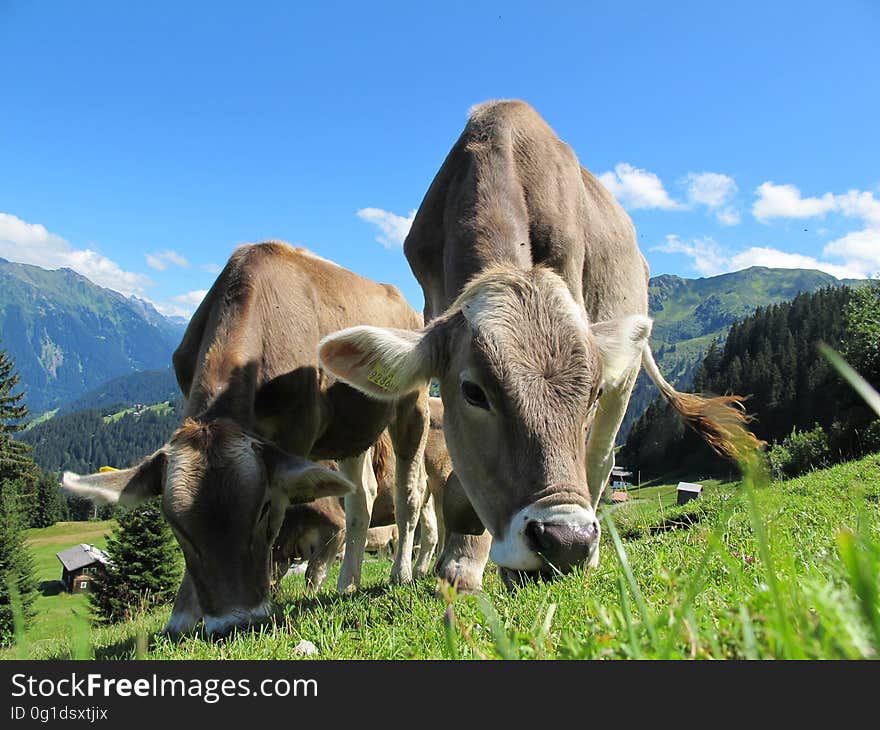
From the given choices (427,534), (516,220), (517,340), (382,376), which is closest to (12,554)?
(427,534)

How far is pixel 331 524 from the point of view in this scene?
10719 mm

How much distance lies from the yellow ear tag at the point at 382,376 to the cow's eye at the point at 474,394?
812 mm

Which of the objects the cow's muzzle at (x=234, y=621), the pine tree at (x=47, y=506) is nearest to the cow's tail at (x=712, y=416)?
the cow's muzzle at (x=234, y=621)

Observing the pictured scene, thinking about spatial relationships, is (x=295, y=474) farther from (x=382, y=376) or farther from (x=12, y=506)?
(x=12, y=506)

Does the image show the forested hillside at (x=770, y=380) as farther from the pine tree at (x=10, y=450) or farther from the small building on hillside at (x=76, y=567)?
the small building on hillside at (x=76, y=567)

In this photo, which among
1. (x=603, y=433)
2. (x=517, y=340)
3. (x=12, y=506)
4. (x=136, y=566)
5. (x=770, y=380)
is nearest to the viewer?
(x=517, y=340)

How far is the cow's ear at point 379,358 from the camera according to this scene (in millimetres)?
4969

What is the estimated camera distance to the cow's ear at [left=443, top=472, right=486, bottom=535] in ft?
15.5

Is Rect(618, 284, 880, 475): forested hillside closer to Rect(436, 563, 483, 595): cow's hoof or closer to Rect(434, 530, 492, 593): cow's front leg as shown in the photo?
Rect(434, 530, 492, 593): cow's front leg

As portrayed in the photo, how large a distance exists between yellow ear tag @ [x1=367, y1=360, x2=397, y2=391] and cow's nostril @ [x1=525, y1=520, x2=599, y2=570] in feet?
6.62

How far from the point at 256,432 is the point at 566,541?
3491mm
